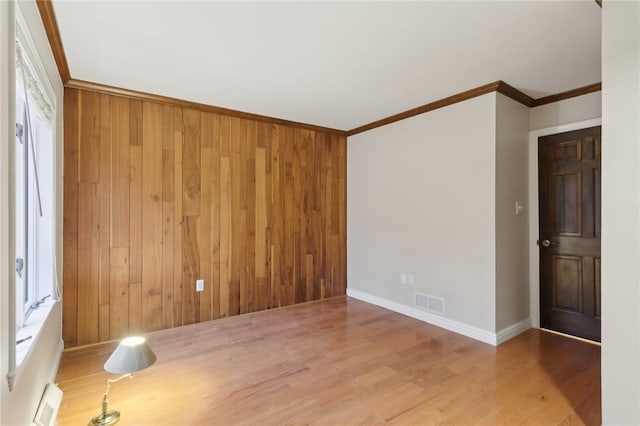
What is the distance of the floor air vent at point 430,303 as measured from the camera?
3.36 meters

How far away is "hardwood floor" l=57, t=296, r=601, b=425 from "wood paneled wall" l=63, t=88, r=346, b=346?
41cm

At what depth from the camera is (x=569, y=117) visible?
307cm

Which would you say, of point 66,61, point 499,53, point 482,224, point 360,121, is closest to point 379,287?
point 482,224

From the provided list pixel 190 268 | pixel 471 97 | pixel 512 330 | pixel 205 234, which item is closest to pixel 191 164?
pixel 205 234

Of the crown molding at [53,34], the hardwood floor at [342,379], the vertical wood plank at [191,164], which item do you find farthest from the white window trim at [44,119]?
the vertical wood plank at [191,164]

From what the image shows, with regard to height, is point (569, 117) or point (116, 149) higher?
point (569, 117)

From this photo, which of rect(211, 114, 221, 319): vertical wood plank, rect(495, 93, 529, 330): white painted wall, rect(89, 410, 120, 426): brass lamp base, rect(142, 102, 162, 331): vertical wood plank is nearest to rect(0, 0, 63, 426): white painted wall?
rect(89, 410, 120, 426): brass lamp base

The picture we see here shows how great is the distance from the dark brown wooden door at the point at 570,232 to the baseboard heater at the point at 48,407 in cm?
418

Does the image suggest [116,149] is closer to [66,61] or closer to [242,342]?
[66,61]

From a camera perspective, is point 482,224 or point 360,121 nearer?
point 482,224

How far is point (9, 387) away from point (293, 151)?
134 inches

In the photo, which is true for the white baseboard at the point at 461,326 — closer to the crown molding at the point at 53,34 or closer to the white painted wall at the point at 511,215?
the white painted wall at the point at 511,215
